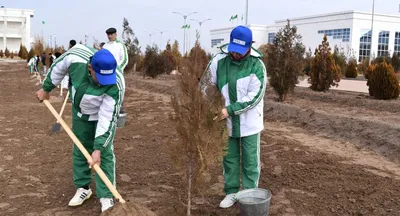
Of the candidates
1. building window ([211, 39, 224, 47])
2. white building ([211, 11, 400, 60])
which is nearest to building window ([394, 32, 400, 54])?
white building ([211, 11, 400, 60])

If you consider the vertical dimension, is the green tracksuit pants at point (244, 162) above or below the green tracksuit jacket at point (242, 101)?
below

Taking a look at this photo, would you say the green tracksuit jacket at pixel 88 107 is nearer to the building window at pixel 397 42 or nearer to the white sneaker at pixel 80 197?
the white sneaker at pixel 80 197

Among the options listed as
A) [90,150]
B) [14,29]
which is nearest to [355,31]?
[90,150]

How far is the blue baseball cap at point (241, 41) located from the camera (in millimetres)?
3367

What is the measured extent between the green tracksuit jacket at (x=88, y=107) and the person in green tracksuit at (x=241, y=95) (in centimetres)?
78

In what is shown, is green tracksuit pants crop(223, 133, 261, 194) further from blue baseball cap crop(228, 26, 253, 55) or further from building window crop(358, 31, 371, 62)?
building window crop(358, 31, 371, 62)

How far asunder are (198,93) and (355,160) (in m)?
3.31

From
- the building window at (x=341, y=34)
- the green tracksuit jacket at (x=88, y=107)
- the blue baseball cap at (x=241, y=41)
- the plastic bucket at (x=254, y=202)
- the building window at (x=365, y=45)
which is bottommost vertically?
the plastic bucket at (x=254, y=202)

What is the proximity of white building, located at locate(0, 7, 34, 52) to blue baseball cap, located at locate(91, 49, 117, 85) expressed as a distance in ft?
263

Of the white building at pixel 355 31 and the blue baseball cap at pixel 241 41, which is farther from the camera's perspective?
the white building at pixel 355 31

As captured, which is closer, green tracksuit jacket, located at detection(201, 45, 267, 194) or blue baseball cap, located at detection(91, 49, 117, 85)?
blue baseball cap, located at detection(91, 49, 117, 85)

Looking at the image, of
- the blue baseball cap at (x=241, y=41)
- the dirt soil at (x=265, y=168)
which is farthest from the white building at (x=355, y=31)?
the blue baseball cap at (x=241, y=41)

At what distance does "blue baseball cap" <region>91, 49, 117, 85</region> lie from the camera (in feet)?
10.5

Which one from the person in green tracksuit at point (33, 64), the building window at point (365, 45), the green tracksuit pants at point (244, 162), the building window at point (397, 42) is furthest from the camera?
the building window at point (397, 42)
